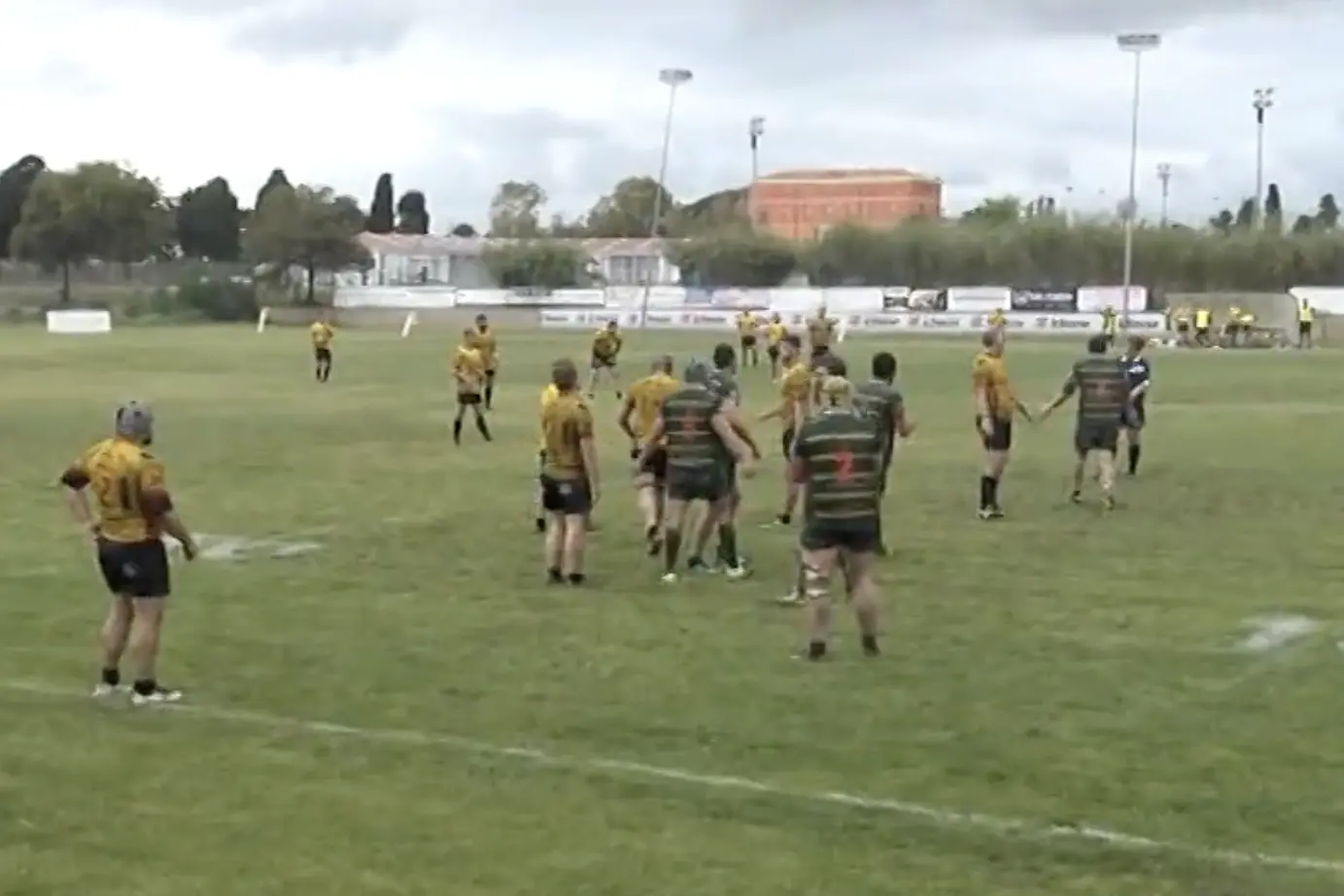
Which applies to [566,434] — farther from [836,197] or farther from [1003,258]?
[836,197]

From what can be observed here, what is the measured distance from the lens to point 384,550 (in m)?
18.5

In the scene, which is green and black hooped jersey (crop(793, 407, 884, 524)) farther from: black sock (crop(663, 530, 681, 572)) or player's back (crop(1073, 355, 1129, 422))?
player's back (crop(1073, 355, 1129, 422))

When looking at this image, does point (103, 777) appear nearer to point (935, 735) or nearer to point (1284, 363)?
point (935, 735)

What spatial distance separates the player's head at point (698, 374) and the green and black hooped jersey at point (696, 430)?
100 millimetres

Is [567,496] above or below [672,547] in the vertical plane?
above

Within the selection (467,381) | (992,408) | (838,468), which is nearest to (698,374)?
(838,468)

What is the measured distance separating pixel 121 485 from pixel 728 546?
6.46 metres

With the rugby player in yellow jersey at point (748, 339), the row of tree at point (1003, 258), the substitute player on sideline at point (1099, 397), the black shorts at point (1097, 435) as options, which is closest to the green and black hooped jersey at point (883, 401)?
the substitute player on sideline at point (1099, 397)

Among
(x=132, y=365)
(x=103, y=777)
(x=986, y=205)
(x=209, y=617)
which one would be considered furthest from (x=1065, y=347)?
(x=986, y=205)

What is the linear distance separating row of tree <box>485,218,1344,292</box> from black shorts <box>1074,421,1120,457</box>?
84.2 m

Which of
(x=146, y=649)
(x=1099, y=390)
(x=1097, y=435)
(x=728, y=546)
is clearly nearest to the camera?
(x=146, y=649)

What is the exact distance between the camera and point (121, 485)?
1136 centimetres

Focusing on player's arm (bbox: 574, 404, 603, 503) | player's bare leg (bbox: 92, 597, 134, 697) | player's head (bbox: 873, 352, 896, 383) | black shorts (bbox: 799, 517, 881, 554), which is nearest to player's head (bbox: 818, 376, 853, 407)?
black shorts (bbox: 799, 517, 881, 554)

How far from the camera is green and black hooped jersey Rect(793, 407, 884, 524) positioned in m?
12.6
